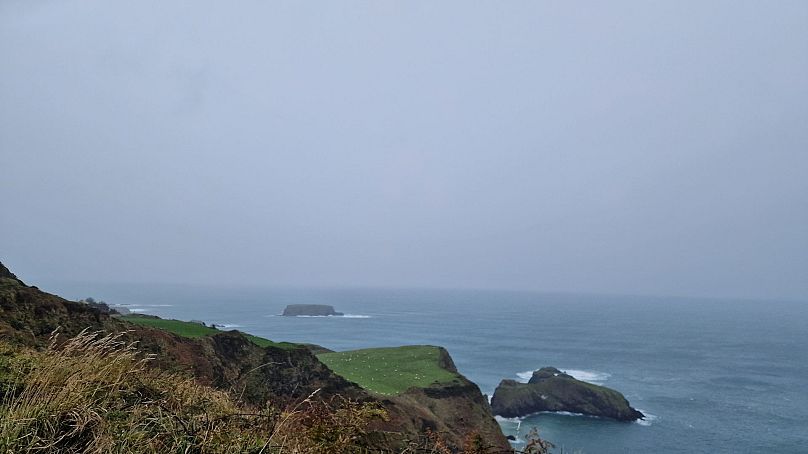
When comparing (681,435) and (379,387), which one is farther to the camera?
(681,435)

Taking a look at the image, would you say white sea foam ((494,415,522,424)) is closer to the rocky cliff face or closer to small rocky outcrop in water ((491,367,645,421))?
small rocky outcrop in water ((491,367,645,421))

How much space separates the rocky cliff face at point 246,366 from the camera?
472 inches

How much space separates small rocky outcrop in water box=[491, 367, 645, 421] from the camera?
5075 cm

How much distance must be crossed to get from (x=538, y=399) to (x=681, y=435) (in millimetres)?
14774

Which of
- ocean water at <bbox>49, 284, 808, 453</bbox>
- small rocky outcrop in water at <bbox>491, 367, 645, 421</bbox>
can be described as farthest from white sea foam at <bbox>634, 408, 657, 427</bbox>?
small rocky outcrop in water at <bbox>491, 367, 645, 421</bbox>

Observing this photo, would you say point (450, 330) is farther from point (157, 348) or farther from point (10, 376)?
point (10, 376)

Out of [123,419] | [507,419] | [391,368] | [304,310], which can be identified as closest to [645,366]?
[507,419]

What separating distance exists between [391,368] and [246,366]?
534 inches

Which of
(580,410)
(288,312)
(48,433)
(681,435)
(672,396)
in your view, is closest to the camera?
(48,433)

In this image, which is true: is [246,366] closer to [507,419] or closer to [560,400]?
[507,419]

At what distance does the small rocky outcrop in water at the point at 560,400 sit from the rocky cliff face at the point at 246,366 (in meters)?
28.6

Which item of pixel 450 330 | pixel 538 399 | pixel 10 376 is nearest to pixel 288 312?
pixel 450 330

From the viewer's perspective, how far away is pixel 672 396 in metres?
61.3

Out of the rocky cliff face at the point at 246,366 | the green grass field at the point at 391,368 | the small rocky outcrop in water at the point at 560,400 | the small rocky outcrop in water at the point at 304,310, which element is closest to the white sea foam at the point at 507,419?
the small rocky outcrop in water at the point at 560,400
